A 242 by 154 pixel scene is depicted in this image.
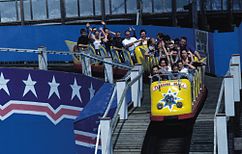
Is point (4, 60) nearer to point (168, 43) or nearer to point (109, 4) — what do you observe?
point (168, 43)

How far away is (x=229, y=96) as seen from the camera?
45.4ft

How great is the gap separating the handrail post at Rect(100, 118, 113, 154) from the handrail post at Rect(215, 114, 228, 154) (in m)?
2.00

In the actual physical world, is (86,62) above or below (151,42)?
below

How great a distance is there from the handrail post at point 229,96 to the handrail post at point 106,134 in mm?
2532

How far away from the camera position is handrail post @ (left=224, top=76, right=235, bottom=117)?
13.8 m

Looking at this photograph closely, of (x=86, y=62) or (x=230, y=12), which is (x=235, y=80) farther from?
(x=230, y=12)

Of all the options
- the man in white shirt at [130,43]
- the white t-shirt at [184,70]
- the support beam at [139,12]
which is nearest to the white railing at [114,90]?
the white t-shirt at [184,70]

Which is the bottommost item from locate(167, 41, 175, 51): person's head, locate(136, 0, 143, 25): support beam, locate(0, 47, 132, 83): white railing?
locate(0, 47, 132, 83): white railing

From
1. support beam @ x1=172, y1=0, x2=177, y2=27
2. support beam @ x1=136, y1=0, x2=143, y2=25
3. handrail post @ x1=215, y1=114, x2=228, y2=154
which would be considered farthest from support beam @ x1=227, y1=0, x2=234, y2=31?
handrail post @ x1=215, y1=114, x2=228, y2=154

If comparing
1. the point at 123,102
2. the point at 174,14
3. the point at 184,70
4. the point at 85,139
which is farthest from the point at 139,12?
the point at 85,139

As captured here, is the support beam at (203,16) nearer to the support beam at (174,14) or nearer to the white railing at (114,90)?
the support beam at (174,14)

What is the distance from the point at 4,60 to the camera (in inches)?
858

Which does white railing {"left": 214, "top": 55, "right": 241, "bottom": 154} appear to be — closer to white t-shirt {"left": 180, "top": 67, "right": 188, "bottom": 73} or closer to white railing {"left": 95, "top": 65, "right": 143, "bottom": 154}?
white t-shirt {"left": 180, "top": 67, "right": 188, "bottom": 73}

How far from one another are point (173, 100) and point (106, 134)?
194 cm
